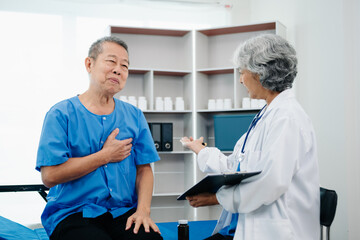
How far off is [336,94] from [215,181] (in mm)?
2267

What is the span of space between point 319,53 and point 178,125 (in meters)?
1.73

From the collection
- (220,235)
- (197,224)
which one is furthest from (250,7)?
(220,235)

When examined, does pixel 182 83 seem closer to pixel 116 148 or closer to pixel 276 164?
pixel 116 148

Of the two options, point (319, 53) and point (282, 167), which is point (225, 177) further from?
point (319, 53)

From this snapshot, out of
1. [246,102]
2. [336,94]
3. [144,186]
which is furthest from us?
[246,102]

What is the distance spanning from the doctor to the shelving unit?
2.49m

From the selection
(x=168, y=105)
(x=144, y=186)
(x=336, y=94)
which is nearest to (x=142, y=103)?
(x=168, y=105)

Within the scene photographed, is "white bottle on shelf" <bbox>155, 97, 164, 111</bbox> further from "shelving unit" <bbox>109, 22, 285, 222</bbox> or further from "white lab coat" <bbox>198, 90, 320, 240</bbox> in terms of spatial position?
"white lab coat" <bbox>198, 90, 320, 240</bbox>

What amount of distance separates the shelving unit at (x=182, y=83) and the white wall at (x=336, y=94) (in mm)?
675

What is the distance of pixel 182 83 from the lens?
4422 millimetres

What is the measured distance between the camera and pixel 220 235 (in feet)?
5.67

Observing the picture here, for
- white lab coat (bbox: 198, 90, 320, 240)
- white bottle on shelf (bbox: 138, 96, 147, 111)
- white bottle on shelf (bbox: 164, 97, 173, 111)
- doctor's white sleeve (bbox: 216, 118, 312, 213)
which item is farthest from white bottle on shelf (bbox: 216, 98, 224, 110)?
doctor's white sleeve (bbox: 216, 118, 312, 213)

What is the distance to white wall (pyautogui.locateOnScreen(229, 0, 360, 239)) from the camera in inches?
121

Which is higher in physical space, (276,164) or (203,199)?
(276,164)
